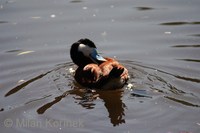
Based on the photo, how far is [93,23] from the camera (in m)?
11.3

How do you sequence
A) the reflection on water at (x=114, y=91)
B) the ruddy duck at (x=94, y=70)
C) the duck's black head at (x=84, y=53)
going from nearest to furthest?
1. the reflection on water at (x=114, y=91)
2. the ruddy duck at (x=94, y=70)
3. the duck's black head at (x=84, y=53)

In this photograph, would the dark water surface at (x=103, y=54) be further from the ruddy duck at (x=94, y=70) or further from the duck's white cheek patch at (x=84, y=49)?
the duck's white cheek patch at (x=84, y=49)

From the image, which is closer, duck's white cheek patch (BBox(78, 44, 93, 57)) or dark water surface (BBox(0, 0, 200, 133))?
dark water surface (BBox(0, 0, 200, 133))

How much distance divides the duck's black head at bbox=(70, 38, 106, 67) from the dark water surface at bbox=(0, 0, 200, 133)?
1.32 feet

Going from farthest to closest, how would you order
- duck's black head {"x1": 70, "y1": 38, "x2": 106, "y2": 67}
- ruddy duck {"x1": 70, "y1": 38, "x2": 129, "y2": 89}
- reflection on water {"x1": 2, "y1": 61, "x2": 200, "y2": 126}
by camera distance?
duck's black head {"x1": 70, "y1": 38, "x2": 106, "y2": 67}, ruddy duck {"x1": 70, "y1": 38, "x2": 129, "y2": 89}, reflection on water {"x1": 2, "y1": 61, "x2": 200, "y2": 126}

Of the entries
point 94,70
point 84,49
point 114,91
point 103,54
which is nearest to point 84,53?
point 84,49

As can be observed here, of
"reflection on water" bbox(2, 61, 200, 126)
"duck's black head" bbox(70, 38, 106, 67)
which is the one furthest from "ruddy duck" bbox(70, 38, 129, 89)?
"reflection on water" bbox(2, 61, 200, 126)

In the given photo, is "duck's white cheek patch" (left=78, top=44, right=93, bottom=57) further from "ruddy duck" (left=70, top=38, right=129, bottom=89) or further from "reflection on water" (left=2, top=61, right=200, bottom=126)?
"reflection on water" (left=2, top=61, right=200, bottom=126)

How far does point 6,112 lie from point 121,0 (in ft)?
20.4

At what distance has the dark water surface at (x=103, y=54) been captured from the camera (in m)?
6.98

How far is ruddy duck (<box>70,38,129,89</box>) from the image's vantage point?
25.8ft

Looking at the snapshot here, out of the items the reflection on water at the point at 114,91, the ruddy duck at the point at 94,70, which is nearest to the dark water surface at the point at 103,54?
the reflection on water at the point at 114,91

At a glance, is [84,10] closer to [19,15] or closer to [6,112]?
[19,15]

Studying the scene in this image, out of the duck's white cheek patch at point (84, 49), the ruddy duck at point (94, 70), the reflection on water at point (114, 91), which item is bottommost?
the reflection on water at point (114, 91)
